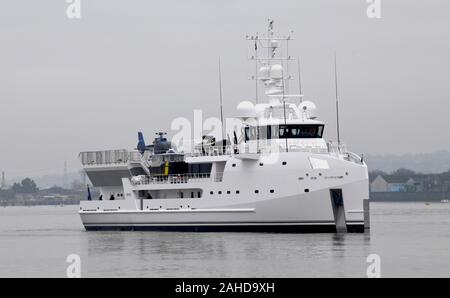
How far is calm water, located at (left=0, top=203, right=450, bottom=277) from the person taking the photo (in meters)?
42.0

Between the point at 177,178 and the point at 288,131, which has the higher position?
the point at 288,131

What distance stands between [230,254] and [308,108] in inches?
646

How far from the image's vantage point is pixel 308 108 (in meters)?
62.2

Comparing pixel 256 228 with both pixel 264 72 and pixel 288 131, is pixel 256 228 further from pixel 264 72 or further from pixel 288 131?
pixel 264 72

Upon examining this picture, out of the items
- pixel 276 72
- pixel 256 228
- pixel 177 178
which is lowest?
pixel 256 228

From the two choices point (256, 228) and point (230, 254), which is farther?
point (256, 228)

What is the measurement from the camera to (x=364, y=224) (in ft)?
190

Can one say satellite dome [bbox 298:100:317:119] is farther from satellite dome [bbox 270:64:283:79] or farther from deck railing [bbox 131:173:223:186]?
deck railing [bbox 131:173:223:186]

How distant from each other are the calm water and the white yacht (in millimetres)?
1094

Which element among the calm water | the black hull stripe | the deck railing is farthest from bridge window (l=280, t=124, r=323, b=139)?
the calm water

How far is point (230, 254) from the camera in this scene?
48.5 metres

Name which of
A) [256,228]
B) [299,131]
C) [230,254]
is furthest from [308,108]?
[230,254]

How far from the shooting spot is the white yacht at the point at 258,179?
57.1 meters
